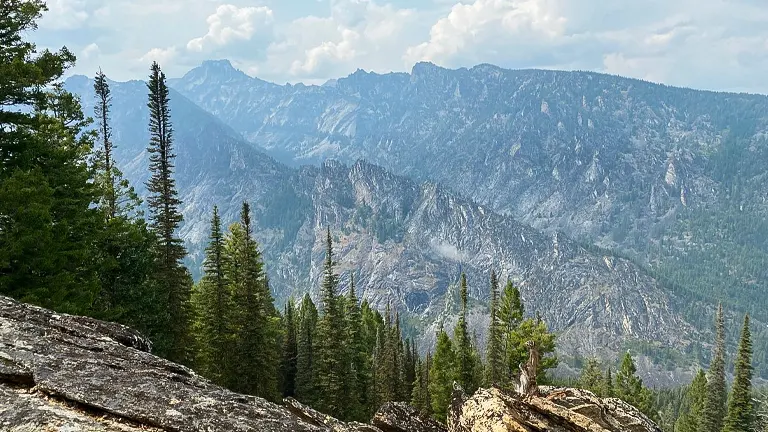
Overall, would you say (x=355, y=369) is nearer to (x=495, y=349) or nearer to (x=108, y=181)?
(x=495, y=349)

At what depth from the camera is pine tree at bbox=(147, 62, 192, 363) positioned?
1470 inches

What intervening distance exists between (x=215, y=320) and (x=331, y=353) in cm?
1402

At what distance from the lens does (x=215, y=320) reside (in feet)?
140

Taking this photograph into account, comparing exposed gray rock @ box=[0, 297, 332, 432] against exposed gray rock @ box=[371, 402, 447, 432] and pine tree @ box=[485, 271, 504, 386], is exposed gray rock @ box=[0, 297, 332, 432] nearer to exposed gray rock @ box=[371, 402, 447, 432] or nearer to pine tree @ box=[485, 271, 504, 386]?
exposed gray rock @ box=[371, 402, 447, 432]

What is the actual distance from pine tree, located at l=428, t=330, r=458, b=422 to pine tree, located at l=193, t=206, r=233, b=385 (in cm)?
2720

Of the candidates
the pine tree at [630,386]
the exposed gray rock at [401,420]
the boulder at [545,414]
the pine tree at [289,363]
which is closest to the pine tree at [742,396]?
the pine tree at [630,386]

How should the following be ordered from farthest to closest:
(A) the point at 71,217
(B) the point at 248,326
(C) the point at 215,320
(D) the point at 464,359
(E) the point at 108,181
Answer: (D) the point at 464,359 < (B) the point at 248,326 < (C) the point at 215,320 < (E) the point at 108,181 < (A) the point at 71,217

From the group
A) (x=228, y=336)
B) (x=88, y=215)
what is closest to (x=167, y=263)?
(x=228, y=336)

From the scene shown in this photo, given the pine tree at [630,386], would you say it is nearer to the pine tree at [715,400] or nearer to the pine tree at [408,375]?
the pine tree at [715,400]

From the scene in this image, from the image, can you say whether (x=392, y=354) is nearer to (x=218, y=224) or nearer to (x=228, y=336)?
(x=228, y=336)

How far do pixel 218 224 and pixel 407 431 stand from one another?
1201 inches

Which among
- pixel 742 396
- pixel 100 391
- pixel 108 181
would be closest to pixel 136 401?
pixel 100 391

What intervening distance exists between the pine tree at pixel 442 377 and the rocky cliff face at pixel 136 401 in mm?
45943

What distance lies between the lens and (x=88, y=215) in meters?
27.6
